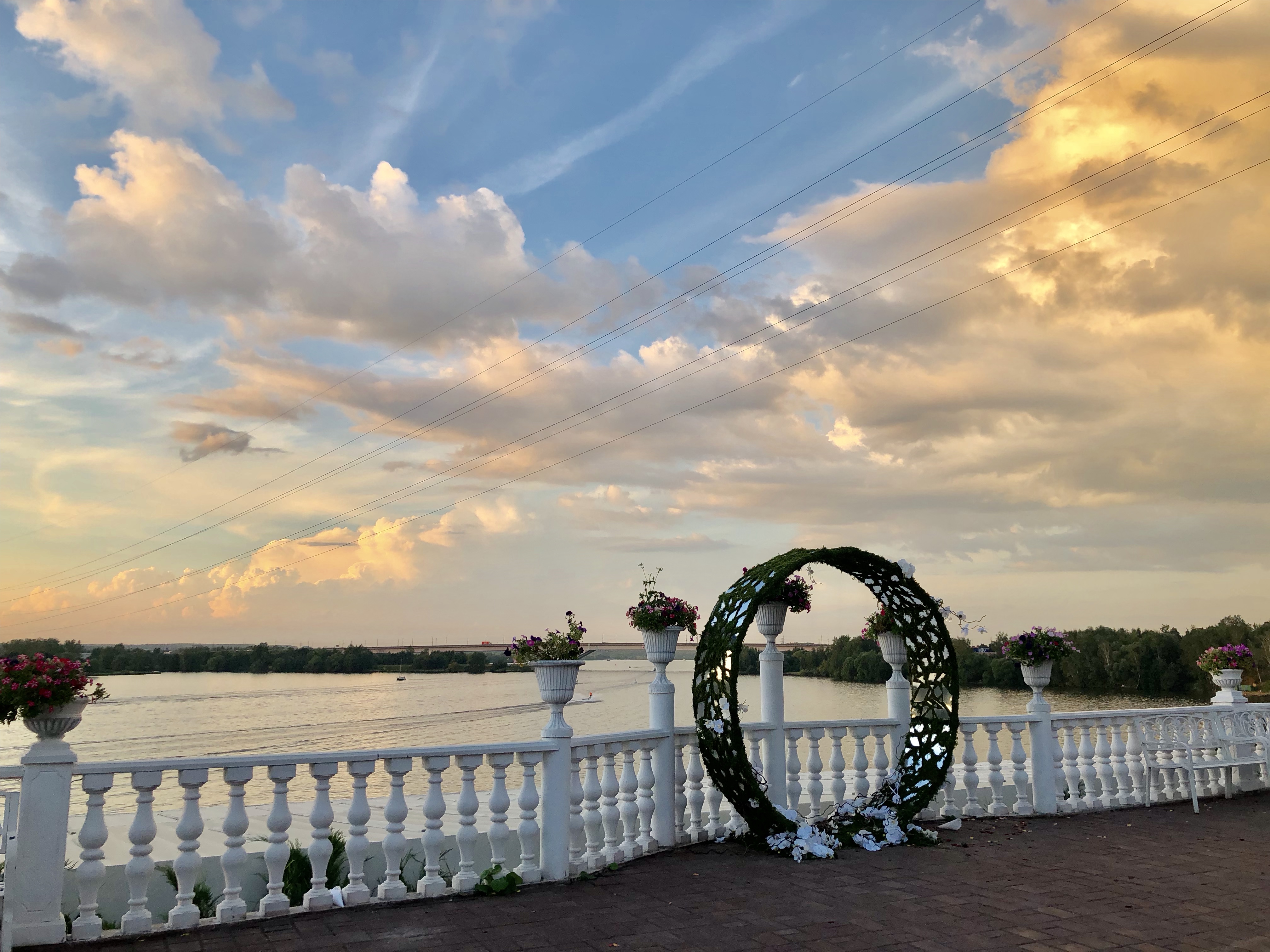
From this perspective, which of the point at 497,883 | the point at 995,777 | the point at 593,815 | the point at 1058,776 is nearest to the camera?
the point at 497,883

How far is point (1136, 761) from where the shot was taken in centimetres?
1001

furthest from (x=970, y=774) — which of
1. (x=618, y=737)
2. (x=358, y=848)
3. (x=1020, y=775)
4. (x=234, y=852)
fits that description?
(x=234, y=852)

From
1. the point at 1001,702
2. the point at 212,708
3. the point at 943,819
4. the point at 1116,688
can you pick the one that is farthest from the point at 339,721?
the point at 943,819

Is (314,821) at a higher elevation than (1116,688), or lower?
higher

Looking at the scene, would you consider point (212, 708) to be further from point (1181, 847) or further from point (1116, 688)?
point (1181, 847)

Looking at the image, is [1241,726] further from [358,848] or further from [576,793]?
[358,848]

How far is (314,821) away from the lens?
17.8 ft

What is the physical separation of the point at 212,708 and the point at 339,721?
74.2 ft

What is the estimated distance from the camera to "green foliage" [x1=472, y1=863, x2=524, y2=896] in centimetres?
582

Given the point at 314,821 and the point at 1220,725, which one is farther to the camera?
the point at 1220,725

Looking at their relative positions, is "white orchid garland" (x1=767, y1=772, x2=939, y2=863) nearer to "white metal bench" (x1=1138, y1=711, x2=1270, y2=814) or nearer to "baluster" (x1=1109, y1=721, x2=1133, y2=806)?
"baluster" (x1=1109, y1=721, x2=1133, y2=806)

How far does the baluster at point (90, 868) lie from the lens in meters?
4.79

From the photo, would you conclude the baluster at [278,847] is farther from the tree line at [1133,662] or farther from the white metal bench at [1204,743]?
the tree line at [1133,662]

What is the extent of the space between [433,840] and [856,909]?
2.66 meters
